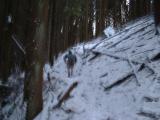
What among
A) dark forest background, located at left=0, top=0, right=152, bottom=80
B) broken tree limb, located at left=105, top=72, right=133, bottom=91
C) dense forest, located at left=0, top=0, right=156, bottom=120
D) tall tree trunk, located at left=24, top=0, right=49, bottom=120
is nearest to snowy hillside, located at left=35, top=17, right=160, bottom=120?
broken tree limb, located at left=105, top=72, right=133, bottom=91

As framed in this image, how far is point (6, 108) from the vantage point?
1220 centimetres

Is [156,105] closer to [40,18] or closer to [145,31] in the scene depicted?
[40,18]

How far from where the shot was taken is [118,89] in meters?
8.45

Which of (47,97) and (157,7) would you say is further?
(157,7)

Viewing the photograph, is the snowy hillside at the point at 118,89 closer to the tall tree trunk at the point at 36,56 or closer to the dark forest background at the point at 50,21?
the tall tree trunk at the point at 36,56

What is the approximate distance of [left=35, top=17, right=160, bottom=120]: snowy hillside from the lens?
720 centimetres

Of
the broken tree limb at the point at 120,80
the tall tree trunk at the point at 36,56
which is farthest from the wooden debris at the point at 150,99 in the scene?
the tall tree trunk at the point at 36,56

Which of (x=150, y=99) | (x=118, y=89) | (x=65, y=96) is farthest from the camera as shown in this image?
(x=65, y=96)

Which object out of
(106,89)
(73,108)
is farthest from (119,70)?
(73,108)

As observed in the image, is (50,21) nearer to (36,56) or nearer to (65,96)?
(36,56)

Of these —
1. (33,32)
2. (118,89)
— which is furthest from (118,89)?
(33,32)

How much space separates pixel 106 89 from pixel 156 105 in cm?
255

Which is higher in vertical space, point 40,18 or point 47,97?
point 40,18

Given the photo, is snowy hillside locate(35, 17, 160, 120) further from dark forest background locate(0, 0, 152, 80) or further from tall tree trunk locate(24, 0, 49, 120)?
dark forest background locate(0, 0, 152, 80)
